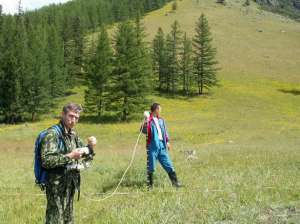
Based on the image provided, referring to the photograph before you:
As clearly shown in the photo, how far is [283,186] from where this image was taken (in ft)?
34.2

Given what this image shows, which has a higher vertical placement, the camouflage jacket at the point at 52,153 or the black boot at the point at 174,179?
the camouflage jacket at the point at 52,153

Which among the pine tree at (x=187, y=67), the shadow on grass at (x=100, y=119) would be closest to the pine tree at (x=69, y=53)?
the pine tree at (x=187, y=67)

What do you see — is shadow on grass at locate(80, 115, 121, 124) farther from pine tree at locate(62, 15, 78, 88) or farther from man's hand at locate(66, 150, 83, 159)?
man's hand at locate(66, 150, 83, 159)

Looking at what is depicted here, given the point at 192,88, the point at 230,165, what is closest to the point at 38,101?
the point at 192,88

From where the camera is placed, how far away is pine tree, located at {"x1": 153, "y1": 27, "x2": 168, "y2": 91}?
267 ft

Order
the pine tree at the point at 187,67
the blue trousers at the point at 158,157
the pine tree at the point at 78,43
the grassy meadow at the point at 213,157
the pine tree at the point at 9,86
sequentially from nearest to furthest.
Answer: the grassy meadow at the point at 213,157 < the blue trousers at the point at 158,157 < the pine tree at the point at 9,86 < the pine tree at the point at 187,67 < the pine tree at the point at 78,43

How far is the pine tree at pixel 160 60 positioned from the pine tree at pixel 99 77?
2052cm

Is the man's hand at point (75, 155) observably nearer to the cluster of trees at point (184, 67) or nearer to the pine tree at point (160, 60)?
the cluster of trees at point (184, 67)

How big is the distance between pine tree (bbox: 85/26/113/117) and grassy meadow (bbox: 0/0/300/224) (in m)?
6.14

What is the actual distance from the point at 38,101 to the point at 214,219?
55667 millimetres

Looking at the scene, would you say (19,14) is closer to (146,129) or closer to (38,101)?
(38,101)

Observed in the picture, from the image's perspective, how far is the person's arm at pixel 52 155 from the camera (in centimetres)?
622

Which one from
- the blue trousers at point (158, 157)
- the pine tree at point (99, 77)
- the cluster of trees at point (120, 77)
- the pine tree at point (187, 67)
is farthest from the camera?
the pine tree at point (187, 67)

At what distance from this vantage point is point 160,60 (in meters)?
81.6
